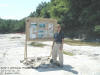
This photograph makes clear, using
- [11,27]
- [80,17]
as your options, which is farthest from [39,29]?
[11,27]

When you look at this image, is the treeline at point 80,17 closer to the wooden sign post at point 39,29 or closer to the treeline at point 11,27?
the wooden sign post at point 39,29

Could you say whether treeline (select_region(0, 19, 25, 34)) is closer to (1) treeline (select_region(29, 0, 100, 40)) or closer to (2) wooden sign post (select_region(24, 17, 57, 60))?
(1) treeline (select_region(29, 0, 100, 40))

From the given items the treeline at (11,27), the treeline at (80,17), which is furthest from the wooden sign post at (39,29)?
the treeline at (11,27)

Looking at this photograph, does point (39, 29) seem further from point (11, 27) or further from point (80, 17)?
point (11, 27)

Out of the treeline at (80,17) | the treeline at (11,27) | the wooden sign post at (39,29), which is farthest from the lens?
the treeline at (11,27)

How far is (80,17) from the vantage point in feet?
88.6

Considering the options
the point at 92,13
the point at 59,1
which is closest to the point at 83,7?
the point at 92,13

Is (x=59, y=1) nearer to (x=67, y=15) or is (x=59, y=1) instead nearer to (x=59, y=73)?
(x=67, y=15)

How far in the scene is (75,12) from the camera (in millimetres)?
28719

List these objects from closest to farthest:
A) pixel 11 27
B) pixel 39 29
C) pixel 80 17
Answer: pixel 39 29 < pixel 80 17 < pixel 11 27

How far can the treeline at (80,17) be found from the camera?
25.1 meters

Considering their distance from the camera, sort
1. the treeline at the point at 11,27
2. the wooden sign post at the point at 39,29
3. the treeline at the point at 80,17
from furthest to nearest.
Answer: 1. the treeline at the point at 11,27
2. the treeline at the point at 80,17
3. the wooden sign post at the point at 39,29

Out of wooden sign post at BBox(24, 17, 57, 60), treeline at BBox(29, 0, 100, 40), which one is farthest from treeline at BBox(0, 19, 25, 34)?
wooden sign post at BBox(24, 17, 57, 60)

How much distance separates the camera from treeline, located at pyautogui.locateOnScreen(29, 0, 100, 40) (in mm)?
25094
